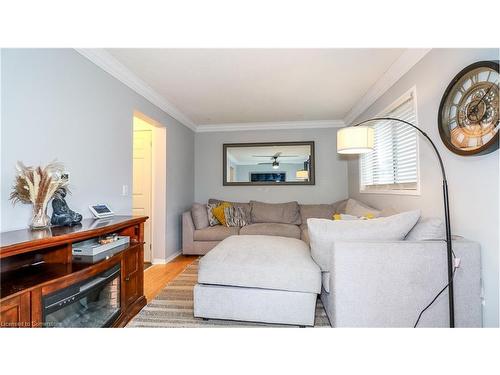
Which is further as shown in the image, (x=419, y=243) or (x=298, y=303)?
(x=298, y=303)

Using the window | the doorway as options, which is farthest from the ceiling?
the doorway

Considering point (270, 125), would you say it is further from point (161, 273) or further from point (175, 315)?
point (175, 315)

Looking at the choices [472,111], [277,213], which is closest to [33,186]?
[472,111]

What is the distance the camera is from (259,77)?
2.63m

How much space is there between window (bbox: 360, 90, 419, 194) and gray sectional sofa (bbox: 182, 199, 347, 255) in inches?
41.2

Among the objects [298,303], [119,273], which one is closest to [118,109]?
[119,273]

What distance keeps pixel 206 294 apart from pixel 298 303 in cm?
71

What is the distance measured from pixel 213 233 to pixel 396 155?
9.31 feet

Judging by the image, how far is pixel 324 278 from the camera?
68.7 inches

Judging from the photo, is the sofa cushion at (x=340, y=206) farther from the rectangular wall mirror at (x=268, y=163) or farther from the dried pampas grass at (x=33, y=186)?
the dried pampas grass at (x=33, y=186)

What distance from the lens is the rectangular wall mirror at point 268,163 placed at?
4.65 metres
